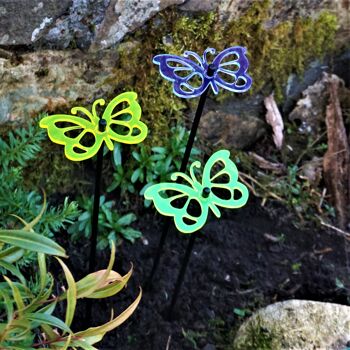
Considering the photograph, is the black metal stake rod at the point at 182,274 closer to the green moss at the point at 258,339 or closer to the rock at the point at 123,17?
the green moss at the point at 258,339

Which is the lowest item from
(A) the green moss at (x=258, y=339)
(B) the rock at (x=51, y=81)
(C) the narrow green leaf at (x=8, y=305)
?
(A) the green moss at (x=258, y=339)

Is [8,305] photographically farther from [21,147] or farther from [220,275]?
[220,275]

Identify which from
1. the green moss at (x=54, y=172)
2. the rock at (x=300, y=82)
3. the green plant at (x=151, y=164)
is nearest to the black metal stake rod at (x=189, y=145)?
the green plant at (x=151, y=164)

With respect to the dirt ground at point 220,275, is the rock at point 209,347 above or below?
below

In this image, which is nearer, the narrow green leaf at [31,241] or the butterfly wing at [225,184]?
the narrow green leaf at [31,241]

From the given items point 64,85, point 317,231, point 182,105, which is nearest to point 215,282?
point 317,231

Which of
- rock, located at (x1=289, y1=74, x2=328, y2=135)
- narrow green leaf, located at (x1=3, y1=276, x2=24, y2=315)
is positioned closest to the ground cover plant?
rock, located at (x1=289, y1=74, x2=328, y2=135)

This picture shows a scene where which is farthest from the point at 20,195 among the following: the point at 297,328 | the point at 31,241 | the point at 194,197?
the point at 297,328

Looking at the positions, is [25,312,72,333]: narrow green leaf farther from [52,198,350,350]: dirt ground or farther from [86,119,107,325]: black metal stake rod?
[52,198,350,350]: dirt ground
